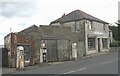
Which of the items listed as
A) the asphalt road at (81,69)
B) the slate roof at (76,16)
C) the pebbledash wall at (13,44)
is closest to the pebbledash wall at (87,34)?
the slate roof at (76,16)

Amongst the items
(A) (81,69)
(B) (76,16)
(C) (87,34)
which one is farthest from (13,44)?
(B) (76,16)

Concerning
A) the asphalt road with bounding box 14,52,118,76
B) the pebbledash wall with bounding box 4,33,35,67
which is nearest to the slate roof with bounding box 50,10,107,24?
the pebbledash wall with bounding box 4,33,35,67

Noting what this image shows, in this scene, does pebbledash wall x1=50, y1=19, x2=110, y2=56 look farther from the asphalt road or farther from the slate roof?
the asphalt road

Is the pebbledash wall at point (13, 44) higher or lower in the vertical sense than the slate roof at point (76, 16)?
lower

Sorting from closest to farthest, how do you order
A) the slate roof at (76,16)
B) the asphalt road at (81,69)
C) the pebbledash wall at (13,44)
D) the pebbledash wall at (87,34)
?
the asphalt road at (81,69) → the pebbledash wall at (13,44) → the pebbledash wall at (87,34) → the slate roof at (76,16)

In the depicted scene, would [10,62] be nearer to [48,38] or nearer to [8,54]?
[8,54]

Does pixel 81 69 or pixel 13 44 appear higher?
pixel 13 44

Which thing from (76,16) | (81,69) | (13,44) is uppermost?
(76,16)

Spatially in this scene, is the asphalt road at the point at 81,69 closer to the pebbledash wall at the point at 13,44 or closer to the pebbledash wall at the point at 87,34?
the pebbledash wall at the point at 13,44

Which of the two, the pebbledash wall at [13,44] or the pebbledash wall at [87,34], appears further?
the pebbledash wall at [87,34]

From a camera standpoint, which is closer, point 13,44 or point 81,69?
point 81,69

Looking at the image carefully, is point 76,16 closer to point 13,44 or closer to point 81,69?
point 13,44

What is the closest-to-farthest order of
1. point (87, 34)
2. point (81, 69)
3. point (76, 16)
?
point (81, 69) < point (87, 34) < point (76, 16)

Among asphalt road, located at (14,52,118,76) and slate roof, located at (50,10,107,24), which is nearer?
asphalt road, located at (14,52,118,76)
